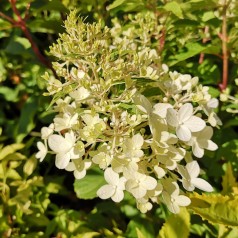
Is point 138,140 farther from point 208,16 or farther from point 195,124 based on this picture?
point 208,16

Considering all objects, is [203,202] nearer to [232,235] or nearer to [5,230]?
[232,235]

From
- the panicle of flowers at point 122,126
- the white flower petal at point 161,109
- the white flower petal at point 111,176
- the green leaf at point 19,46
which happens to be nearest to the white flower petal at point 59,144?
the panicle of flowers at point 122,126

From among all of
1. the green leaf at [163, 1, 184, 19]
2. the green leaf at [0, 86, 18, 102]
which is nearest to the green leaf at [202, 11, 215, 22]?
the green leaf at [163, 1, 184, 19]

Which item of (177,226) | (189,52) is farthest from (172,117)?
(189,52)

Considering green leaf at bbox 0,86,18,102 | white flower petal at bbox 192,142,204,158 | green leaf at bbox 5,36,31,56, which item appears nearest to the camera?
white flower petal at bbox 192,142,204,158

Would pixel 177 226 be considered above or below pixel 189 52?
below

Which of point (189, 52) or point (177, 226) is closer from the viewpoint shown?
point (177, 226)

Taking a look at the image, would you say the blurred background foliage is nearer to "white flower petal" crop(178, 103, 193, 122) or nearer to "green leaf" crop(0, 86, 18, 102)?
"green leaf" crop(0, 86, 18, 102)
